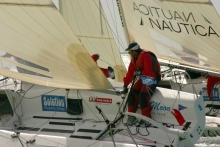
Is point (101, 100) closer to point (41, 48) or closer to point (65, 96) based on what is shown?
point (65, 96)

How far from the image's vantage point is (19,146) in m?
5.38

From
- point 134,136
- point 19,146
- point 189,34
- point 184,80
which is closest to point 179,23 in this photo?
point 189,34

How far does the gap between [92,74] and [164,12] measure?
75.7 inches

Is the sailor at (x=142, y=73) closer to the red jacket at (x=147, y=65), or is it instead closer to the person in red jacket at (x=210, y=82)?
the red jacket at (x=147, y=65)

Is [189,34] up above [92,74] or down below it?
above

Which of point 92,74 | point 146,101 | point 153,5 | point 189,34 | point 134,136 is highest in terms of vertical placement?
point 153,5

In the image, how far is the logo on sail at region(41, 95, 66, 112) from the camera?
628 cm

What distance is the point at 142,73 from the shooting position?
5648mm

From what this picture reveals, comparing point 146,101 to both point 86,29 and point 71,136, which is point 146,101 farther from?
point 86,29

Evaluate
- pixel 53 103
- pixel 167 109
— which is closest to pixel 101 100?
pixel 53 103

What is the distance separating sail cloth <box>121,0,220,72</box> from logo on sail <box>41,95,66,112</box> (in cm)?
189

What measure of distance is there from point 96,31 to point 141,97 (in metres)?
2.17

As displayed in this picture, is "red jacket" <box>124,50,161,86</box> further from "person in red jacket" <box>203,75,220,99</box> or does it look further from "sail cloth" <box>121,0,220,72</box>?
"person in red jacket" <box>203,75,220,99</box>

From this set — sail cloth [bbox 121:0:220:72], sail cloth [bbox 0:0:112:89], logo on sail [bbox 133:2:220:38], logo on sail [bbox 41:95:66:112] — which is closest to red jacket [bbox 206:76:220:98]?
sail cloth [bbox 121:0:220:72]
